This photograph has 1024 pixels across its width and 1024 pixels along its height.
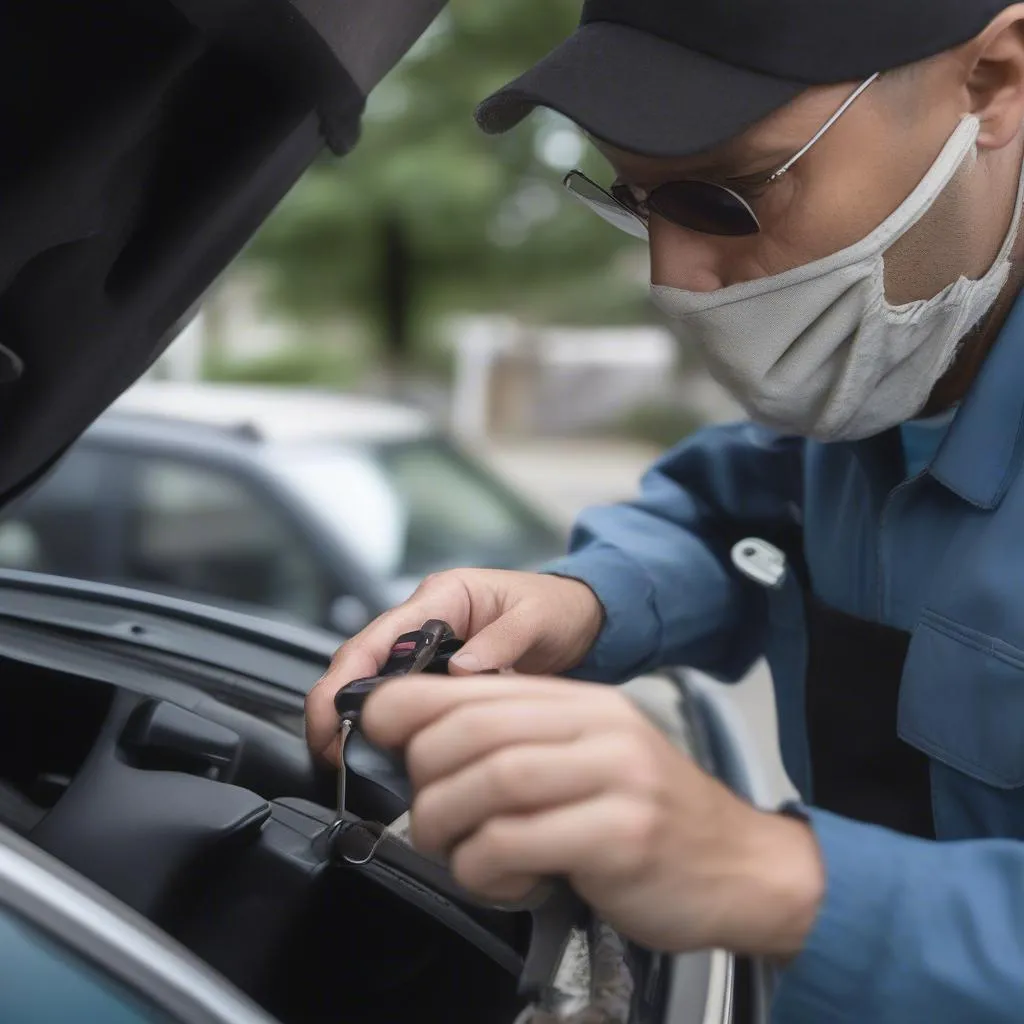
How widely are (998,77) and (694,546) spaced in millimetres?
802

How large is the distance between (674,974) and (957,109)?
103 cm

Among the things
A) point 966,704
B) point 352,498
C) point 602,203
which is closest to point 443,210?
point 352,498

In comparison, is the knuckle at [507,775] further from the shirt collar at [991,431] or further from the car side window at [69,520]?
the car side window at [69,520]

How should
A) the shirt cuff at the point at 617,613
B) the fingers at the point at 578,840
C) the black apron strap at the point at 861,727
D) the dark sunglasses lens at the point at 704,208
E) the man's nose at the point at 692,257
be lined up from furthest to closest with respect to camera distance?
the shirt cuff at the point at 617,613, the black apron strap at the point at 861,727, the man's nose at the point at 692,257, the dark sunglasses lens at the point at 704,208, the fingers at the point at 578,840

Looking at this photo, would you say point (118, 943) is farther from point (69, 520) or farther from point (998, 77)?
point (69, 520)

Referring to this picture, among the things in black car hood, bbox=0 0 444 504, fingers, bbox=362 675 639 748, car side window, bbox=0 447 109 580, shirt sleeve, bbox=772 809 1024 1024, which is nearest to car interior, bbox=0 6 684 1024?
black car hood, bbox=0 0 444 504

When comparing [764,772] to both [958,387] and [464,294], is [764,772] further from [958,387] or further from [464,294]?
[464,294]

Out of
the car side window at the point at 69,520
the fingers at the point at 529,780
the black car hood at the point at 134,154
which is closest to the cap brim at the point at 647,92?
the black car hood at the point at 134,154

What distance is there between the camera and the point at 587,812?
932 mm

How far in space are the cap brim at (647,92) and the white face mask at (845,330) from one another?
0.22 metres

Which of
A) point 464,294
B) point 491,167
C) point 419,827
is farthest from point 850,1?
point 464,294

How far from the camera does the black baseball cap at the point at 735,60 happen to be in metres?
1.29

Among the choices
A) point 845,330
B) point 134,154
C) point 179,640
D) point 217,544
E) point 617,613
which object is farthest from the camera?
point 217,544

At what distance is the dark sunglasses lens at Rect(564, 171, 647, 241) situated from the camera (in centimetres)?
167
